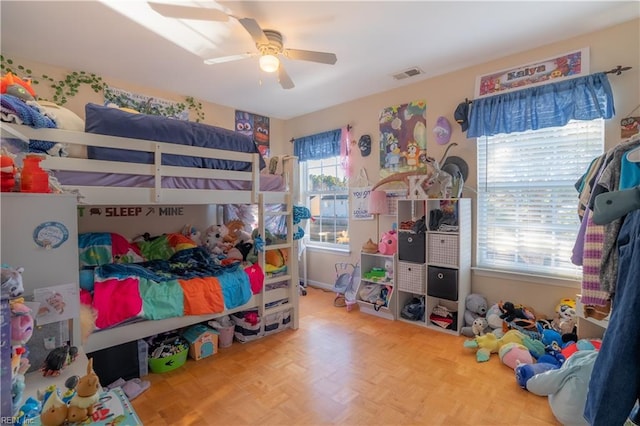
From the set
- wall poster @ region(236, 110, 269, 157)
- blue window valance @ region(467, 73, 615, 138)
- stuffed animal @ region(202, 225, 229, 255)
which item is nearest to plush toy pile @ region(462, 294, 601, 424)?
blue window valance @ region(467, 73, 615, 138)

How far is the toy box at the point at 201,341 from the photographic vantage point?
2.47m

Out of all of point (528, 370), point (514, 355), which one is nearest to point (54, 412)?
point (528, 370)

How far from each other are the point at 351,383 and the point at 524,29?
296 cm

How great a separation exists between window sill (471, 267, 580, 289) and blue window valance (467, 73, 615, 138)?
130 cm

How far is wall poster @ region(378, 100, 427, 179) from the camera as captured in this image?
11.3 ft

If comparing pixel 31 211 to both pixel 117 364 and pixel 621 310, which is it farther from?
pixel 621 310

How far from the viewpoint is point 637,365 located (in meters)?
0.77

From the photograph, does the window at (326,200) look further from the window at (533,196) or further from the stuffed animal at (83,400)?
the stuffed animal at (83,400)

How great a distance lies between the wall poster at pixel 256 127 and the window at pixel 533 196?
2.96m

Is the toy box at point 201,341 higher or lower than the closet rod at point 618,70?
lower

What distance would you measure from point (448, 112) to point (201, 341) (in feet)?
10.5

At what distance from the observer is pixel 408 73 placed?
323 cm

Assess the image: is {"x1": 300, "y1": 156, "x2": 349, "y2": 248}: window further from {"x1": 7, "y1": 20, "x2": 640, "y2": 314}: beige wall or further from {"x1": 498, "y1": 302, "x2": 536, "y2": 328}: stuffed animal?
{"x1": 498, "y1": 302, "x2": 536, "y2": 328}: stuffed animal

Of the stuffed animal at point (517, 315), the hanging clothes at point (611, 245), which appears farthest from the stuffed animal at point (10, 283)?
the stuffed animal at point (517, 315)
